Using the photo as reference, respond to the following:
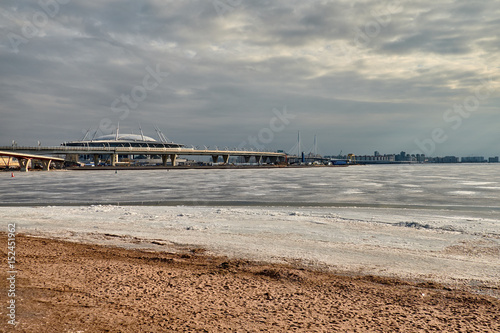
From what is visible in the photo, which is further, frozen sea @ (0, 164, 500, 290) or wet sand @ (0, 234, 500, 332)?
frozen sea @ (0, 164, 500, 290)

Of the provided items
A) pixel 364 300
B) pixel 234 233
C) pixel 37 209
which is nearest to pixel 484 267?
pixel 364 300

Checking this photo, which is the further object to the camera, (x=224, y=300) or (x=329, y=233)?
(x=329, y=233)

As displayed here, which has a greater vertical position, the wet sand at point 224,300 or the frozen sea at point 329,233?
the wet sand at point 224,300

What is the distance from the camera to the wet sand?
207 inches

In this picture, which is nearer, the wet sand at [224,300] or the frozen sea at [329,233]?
the wet sand at [224,300]

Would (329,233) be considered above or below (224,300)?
below

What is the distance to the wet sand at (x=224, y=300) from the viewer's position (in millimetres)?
5250

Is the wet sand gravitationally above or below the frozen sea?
above

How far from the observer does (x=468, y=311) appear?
5.81 meters

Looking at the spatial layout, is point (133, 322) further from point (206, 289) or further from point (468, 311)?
point (468, 311)

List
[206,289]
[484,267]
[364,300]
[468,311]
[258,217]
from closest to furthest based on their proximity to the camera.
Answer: [468,311]
[364,300]
[206,289]
[484,267]
[258,217]

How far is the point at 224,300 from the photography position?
6195mm

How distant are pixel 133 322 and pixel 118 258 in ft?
13.4

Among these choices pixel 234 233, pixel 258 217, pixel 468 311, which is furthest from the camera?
pixel 258 217
